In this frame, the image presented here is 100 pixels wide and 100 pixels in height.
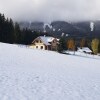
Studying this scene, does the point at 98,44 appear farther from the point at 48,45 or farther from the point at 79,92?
the point at 79,92

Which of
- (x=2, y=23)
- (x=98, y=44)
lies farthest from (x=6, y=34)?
(x=98, y=44)

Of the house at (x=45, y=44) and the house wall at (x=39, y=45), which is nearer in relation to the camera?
the house at (x=45, y=44)

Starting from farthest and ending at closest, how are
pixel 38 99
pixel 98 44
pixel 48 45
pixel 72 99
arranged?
1. pixel 98 44
2. pixel 48 45
3. pixel 72 99
4. pixel 38 99

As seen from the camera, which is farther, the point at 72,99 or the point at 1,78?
the point at 1,78

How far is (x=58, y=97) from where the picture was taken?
15367 mm

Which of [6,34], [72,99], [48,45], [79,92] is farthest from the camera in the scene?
[48,45]

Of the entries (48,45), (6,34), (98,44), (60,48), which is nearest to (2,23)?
(6,34)

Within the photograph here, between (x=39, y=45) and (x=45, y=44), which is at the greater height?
(x=45, y=44)

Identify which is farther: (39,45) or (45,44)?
(39,45)

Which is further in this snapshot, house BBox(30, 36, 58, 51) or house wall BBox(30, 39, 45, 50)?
house wall BBox(30, 39, 45, 50)

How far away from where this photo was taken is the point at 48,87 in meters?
17.9

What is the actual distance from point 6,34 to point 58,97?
9794 centimetres

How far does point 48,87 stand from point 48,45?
4183 inches

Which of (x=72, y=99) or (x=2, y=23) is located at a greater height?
(x=2, y=23)
